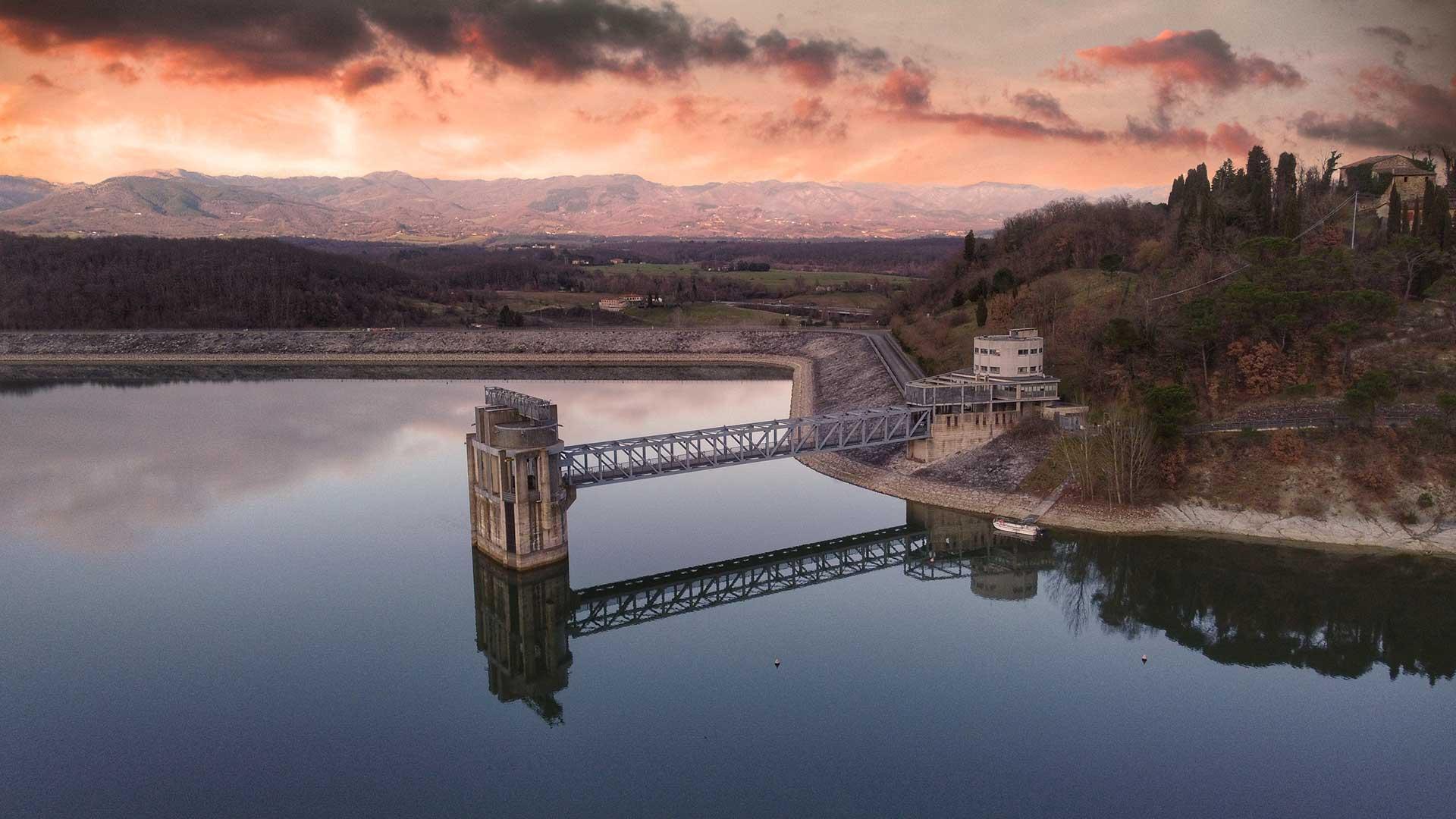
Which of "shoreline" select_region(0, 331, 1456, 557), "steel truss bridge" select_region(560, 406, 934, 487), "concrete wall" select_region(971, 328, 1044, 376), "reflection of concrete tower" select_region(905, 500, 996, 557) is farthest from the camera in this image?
"concrete wall" select_region(971, 328, 1044, 376)

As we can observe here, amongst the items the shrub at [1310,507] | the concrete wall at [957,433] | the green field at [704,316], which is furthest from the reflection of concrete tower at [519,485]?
the green field at [704,316]

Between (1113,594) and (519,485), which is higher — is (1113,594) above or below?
below

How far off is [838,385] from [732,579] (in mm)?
47295

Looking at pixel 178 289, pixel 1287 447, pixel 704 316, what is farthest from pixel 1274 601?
pixel 178 289

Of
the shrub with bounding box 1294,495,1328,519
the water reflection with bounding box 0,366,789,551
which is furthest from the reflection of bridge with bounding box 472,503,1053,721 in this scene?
the water reflection with bounding box 0,366,789,551

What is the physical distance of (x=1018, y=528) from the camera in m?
47.0

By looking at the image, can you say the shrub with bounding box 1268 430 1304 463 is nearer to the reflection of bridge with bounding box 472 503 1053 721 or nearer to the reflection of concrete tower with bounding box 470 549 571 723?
the reflection of bridge with bounding box 472 503 1053 721

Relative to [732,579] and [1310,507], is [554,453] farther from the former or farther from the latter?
[1310,507]

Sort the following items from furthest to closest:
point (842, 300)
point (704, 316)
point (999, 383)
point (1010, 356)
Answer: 1. point (842, 300)
2. point (704, 316)
3. point (1010, 356)
4. point (999, 383)

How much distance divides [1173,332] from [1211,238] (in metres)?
19.8

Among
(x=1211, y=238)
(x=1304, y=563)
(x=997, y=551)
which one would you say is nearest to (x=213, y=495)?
(x=997, y=551)

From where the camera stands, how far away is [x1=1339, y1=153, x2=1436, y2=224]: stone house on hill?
7450cm

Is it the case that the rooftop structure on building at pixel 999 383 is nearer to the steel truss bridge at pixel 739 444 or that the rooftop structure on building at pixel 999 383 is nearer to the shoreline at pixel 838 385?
the steel truss bridge at pixel 739 444

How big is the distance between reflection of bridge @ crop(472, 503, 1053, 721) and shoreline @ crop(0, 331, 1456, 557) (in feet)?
12.8
